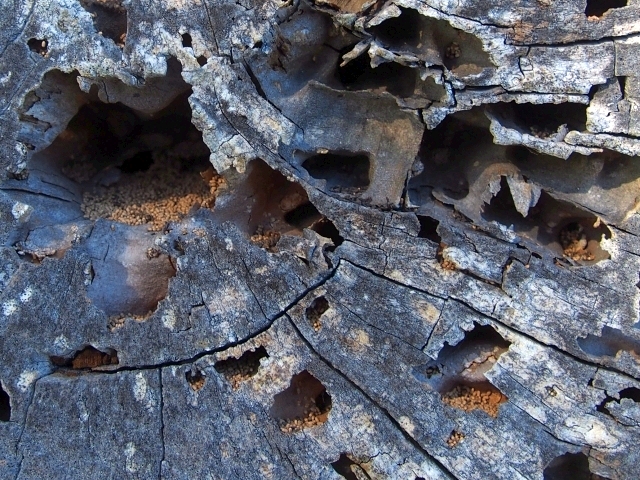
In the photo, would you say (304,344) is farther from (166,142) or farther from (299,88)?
(166,142)

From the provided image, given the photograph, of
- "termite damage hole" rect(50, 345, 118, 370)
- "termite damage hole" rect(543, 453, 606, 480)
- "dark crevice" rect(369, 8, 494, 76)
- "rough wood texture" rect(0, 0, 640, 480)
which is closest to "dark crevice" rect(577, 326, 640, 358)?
"rough wood texture" rect(0, 0, 640, 480)

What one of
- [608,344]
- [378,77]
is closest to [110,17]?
[378,77]

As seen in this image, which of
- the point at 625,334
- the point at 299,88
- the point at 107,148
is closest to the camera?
the point at 625,334

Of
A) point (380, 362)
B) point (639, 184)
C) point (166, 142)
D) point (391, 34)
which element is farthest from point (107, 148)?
point (639, 184)

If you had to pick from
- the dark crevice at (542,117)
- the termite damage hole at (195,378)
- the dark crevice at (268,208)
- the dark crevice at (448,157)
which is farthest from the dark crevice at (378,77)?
the termite damage hole at (195,378)

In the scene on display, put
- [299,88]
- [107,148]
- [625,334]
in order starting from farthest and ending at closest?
[107,148]
[299,88]
[625,334]

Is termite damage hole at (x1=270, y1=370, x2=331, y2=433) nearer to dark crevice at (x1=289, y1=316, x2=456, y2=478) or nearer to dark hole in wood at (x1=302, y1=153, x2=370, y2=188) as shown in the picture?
dark crevice at (x1=289, y1=316, x2=456, y2=478)

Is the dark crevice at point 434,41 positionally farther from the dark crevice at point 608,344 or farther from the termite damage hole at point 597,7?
the dark crevice at point 608,344
